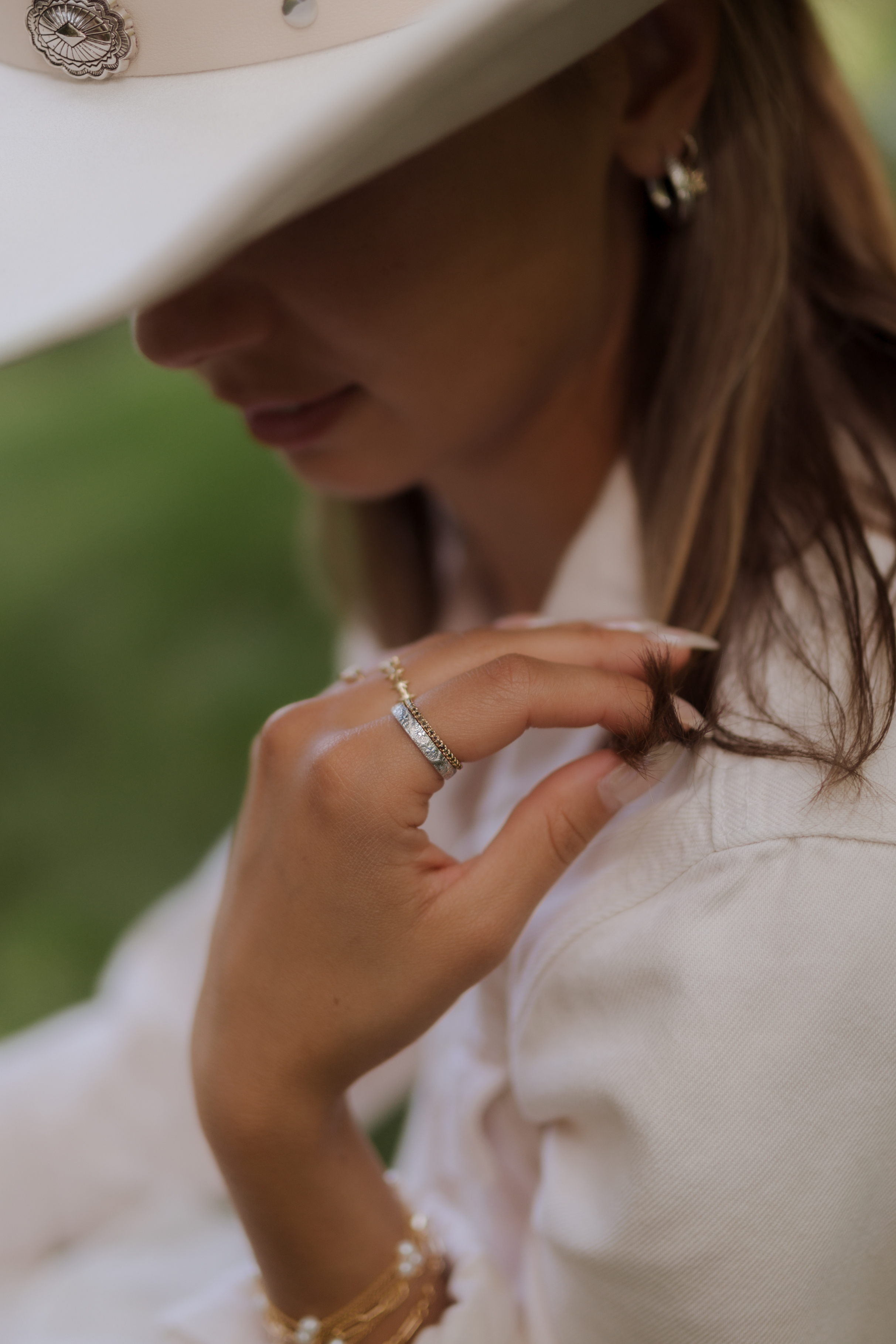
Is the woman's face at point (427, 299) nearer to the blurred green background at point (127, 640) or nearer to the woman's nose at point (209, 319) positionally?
the woman's nose at point (209, 319)

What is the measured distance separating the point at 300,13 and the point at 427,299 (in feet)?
0.59

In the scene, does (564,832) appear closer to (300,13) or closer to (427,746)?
(427,746)

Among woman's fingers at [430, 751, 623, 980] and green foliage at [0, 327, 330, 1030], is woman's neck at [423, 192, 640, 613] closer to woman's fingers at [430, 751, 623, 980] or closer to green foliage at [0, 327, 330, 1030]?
woman's fingers at [430, 751, 623, 980]

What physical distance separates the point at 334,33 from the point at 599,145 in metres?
0.25

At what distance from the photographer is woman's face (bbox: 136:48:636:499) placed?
A: 612 millimetres

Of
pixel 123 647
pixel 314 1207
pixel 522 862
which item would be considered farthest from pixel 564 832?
pixel 123 647

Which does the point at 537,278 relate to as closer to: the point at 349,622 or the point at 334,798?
the point at 334,798

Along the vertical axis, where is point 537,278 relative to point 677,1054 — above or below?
above

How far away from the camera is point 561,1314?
0.59 m

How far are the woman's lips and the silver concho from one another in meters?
0.23

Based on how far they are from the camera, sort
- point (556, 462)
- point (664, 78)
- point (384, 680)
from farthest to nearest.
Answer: point (556, 462)
point (664, 78)
point (384, 680)

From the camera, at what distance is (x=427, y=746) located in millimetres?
539

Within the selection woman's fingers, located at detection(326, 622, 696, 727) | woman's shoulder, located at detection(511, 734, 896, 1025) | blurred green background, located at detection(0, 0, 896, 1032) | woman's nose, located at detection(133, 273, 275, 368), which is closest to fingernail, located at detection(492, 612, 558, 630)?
woman's fingers, located at detection(326, 622, 696, 727)

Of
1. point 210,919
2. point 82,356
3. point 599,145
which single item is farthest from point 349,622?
point 82,356
